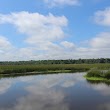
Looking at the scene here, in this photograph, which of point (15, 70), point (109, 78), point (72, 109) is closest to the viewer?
point (72, 109)

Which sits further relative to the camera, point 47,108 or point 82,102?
point 82,102

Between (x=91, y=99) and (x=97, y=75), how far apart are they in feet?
50.3

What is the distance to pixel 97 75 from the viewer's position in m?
A: 35.8

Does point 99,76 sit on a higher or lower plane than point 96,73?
lower

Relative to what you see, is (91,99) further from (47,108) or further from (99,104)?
(47,108)

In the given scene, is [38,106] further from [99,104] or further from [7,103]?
[99,104]

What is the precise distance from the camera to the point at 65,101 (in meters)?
20.1

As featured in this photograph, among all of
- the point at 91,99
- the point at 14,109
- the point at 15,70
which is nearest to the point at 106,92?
the point at 91,99

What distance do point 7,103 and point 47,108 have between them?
367cm

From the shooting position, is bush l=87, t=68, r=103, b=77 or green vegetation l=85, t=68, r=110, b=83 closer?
green vegetation l=85, t=68, r=110, b=83

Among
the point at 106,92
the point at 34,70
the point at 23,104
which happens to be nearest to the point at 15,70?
the point at 34,70

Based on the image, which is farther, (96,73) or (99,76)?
(96,73)

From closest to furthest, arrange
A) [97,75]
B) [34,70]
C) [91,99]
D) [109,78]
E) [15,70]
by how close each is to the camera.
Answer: [91,99] < [109,78] < [97,75] < [15,70] < [34,70]

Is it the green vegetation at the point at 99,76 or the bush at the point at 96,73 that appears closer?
the green vegetation at the point at 99,76
